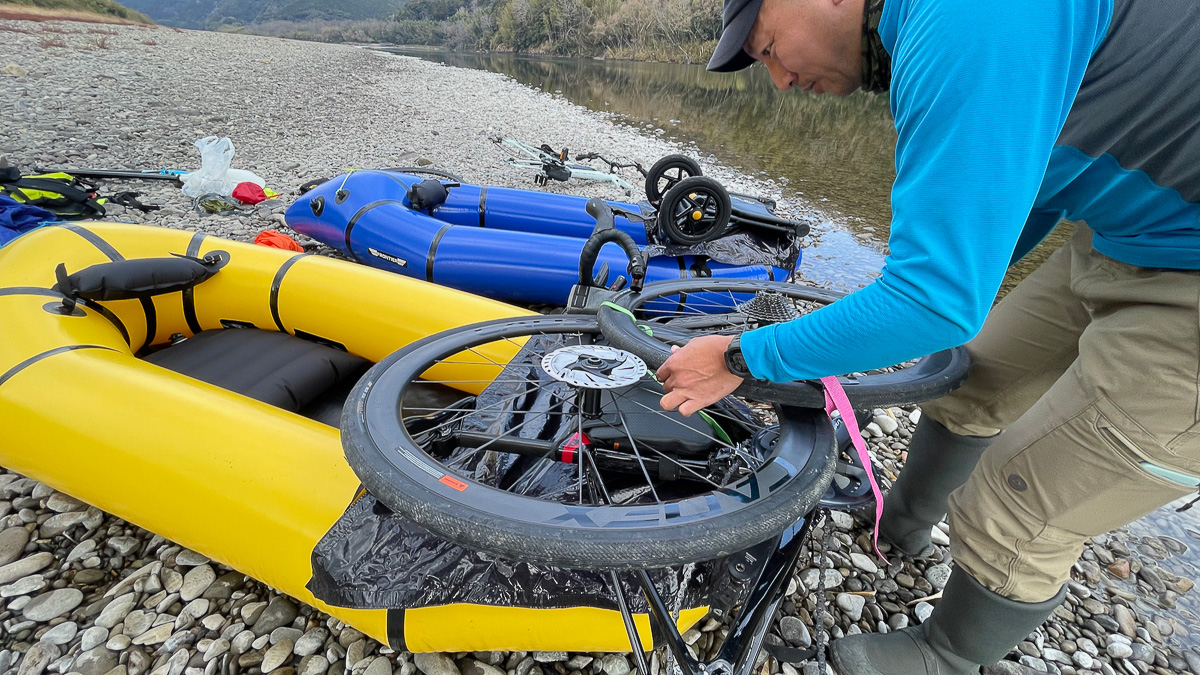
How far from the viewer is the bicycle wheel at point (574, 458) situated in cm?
116

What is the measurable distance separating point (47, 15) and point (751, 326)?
1775 inches

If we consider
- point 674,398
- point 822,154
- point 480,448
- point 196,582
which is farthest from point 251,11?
point 674,398

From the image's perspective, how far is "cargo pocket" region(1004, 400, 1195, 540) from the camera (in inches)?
49.4

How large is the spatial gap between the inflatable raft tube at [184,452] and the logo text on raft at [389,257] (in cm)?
174

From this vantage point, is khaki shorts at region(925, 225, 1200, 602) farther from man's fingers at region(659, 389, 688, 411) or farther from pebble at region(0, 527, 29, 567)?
pebble at region(0, 527, 29, 567)

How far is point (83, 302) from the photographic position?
2553mm

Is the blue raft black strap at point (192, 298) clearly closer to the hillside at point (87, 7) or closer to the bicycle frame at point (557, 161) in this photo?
the bicycle frame at point (557, 161)

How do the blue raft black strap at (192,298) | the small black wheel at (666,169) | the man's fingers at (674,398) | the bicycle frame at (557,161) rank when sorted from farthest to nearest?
the bicycle frame at (557,161), the small black wheel at (666,169), the blue raft black strap at (192,298), the man's fingers at (674,398)

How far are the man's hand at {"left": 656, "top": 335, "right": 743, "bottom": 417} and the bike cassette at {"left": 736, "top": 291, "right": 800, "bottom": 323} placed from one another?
0.98m

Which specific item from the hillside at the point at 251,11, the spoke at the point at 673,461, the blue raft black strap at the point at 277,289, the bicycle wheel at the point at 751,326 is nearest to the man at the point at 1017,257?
the bicycle wheel at the point at 751,326

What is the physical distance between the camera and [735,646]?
4.94 feet

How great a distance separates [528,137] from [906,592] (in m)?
12.0

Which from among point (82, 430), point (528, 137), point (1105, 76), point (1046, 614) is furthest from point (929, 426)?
point (528, 137)

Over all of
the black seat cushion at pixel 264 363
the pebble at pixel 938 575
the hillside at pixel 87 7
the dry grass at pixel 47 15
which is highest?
the hillside at pixel 87 7
